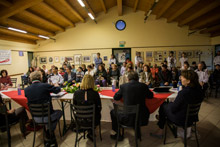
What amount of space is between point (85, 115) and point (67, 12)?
6989mm

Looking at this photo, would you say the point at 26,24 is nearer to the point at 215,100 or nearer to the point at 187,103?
the point at 187,103

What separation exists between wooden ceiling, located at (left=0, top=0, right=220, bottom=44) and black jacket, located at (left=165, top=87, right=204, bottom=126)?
16.2 feet

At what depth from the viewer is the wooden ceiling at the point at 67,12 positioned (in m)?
4.92

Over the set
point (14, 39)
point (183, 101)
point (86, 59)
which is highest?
point (14, 39)

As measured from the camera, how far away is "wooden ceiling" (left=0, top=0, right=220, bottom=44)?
4.92m

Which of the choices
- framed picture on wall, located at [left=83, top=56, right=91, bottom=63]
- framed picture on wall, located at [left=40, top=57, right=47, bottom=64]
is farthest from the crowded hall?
framed picture on wall, located at [left=83, top=56, right=91, bottom=63]

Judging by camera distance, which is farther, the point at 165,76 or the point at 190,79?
the point at 165,76

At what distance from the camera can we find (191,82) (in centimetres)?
199

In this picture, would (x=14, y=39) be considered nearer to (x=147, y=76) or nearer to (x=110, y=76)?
(x=110, y=76)

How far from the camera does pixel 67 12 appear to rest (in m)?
7.23

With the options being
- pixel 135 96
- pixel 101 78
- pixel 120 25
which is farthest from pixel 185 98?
pixel 120 25

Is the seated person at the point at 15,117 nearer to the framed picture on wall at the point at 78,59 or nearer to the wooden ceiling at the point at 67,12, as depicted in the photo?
the wooden ceiling at the point at 67,12

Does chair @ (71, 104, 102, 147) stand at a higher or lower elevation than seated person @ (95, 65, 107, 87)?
lower

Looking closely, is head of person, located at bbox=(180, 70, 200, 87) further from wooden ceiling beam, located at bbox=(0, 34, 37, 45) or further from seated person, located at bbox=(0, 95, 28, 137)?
wooden ceiling beam, located at bbox=(0, 34, 37, 45)
